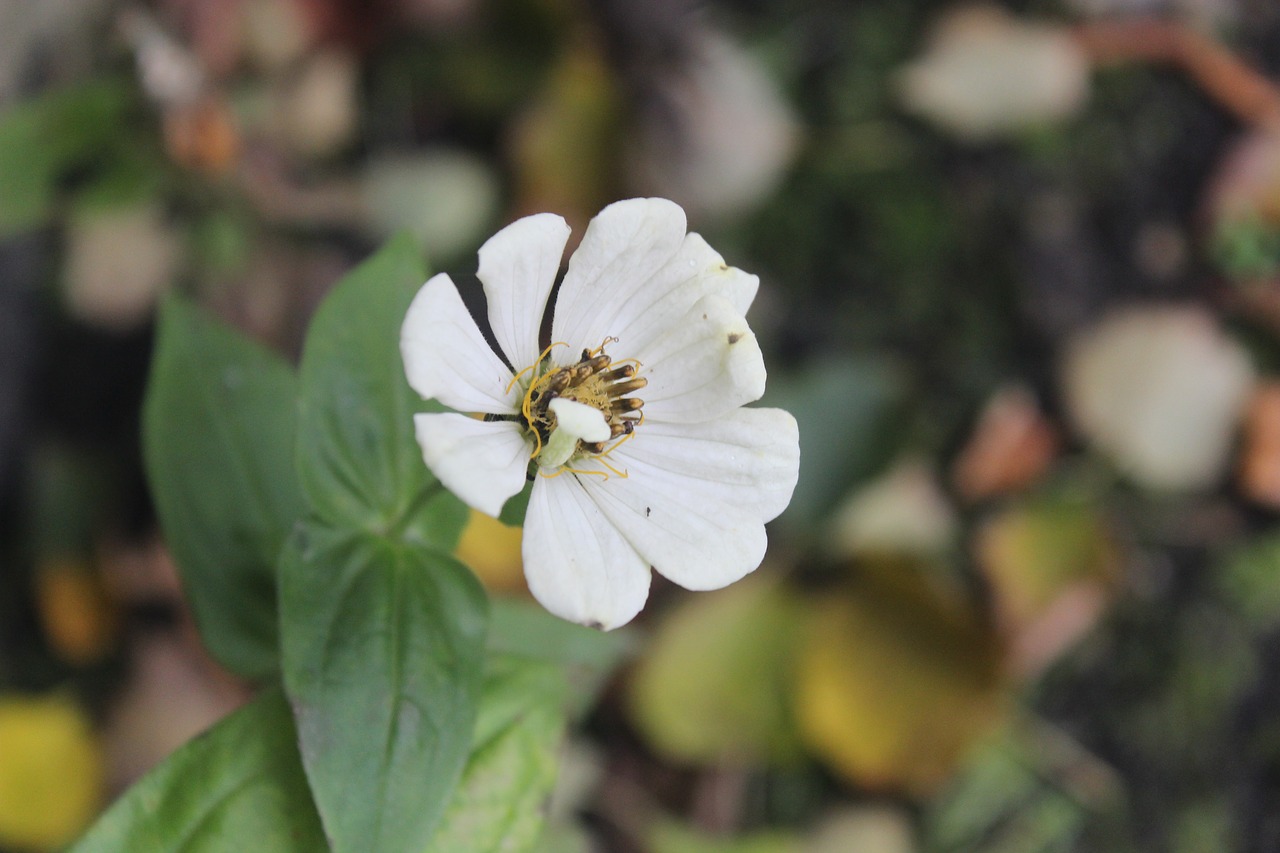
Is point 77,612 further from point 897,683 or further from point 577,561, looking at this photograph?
point 897,683

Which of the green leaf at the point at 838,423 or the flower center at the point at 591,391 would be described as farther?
the green leaf at the point at 838,423

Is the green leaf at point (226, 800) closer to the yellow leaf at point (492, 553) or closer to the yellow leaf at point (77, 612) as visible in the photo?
the yellow leaf at point (492, 553)

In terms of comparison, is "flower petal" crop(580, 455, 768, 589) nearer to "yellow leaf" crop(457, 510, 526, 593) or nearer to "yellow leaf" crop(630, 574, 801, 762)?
"yellow leaf" crop(457, 510, 526, 593)

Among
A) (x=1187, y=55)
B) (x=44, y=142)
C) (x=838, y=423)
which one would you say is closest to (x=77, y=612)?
(x=44, y=142)

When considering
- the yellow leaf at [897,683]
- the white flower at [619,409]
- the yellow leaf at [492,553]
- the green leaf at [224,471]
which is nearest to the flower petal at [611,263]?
the white flower at [619,409]

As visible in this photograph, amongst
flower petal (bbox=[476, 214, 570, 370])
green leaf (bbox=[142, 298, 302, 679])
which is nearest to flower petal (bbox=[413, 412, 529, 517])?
flower petal (bbox=[476, 214, 570, 370])
